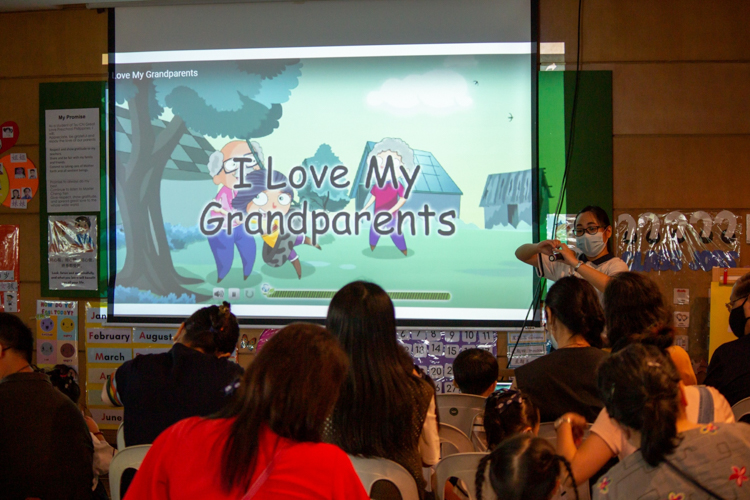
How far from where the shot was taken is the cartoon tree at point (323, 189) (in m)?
3.77

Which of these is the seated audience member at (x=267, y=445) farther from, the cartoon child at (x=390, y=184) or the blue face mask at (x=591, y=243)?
the cartoon child at (x=390, y=184)

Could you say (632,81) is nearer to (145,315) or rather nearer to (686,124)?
(686,124)

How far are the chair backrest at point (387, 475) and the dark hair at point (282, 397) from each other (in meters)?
0.47

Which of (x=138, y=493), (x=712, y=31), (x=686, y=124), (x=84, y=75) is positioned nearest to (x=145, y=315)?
(x=84, y=75)

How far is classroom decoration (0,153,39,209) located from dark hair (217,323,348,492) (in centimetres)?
382

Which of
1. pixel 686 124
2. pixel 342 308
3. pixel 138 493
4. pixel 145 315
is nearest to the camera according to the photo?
pixel 138 493

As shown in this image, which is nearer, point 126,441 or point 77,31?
point 126,441

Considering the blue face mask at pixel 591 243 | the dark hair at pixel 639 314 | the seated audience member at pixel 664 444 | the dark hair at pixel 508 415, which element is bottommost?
the dark hair at pixel 508 415

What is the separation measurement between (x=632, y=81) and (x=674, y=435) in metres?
3.18

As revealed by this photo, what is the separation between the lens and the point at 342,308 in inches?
61.3

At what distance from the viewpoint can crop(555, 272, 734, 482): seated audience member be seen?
1317 millimetres

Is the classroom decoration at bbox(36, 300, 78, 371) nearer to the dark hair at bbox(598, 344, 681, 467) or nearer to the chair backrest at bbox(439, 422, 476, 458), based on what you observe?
the chair backrest at bbox(439, 422, 476, 458)

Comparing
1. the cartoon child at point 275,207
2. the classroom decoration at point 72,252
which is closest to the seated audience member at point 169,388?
the cartoon child at point 275,207

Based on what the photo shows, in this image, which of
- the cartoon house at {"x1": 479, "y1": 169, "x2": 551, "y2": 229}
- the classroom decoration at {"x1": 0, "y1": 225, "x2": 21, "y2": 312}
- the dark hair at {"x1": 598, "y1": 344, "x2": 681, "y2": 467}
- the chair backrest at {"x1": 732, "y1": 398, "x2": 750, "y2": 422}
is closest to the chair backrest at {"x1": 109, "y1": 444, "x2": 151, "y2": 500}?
the dark hair at {"x1": 598, "y1": 344, "x2": 681, "y2": 467}
